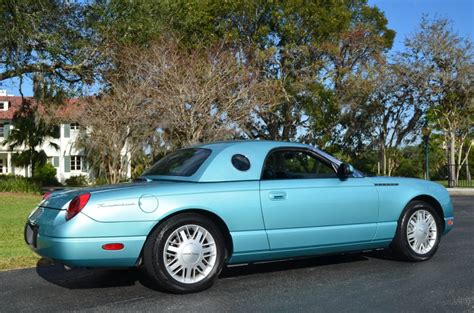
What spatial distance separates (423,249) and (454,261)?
1.41 feet

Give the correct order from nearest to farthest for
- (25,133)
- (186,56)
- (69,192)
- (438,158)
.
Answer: (69,192) < (186,56) < (25,133) < (438,158)

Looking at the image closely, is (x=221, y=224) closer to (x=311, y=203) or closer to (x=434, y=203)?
(x=311, y=203)

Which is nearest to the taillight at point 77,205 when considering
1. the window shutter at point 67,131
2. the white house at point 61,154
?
the white house at point 61,154

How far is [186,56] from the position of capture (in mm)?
21766

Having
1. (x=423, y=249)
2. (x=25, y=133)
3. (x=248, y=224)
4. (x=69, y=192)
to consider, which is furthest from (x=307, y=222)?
(x=25, y=133)

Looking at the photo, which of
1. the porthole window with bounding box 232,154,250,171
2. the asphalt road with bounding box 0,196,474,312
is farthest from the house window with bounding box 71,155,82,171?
the porthole window with bounding box 232,154,250,171

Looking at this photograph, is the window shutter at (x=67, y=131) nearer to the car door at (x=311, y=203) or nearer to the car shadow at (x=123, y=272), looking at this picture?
the car shadow at (x=123, y=272)

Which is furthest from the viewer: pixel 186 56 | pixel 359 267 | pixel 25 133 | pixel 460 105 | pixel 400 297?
pixel 25 133

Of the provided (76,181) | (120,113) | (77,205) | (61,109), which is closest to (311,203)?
(77,205)

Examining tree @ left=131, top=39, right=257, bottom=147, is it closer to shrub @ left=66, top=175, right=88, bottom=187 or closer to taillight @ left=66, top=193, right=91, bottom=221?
taillight @ left=66, top=193, right=91, bottom=221

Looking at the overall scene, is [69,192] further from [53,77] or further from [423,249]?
[53,77]

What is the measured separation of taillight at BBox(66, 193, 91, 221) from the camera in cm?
509

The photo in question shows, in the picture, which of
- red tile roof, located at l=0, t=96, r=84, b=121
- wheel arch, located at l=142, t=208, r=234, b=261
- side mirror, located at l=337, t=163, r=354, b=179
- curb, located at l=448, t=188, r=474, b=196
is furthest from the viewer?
red tile roof, located at l=0, t=96, r=84, b=121

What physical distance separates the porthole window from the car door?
0.22 metres
